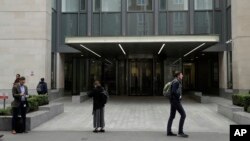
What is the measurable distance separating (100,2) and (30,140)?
21618mm

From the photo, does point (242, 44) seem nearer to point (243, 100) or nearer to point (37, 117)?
point (243, 100)

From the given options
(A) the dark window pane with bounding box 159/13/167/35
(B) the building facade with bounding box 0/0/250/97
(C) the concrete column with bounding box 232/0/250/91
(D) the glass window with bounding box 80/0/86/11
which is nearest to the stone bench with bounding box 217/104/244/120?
(B) the building facade with bounding box 0/0/250/97

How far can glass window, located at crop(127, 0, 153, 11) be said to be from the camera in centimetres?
3159

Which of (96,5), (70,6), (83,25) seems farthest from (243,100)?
(70,6)

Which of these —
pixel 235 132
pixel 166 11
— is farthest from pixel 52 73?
pixel 235 132

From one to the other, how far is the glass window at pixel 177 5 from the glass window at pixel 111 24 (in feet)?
12.8

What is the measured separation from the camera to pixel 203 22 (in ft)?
102

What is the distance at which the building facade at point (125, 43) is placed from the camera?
84.8 ft

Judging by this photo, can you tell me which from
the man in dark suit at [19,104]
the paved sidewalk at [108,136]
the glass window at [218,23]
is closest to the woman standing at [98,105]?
the paved sidewalk at [108,136]

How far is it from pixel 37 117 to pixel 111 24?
703 inches

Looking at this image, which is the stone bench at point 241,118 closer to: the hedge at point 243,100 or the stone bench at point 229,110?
the stone bench at point 229,110

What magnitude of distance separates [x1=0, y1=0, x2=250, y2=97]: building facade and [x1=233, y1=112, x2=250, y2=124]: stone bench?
7504mm

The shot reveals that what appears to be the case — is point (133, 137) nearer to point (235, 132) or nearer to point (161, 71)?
point (235, 132)

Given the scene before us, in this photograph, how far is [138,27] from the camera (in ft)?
102
